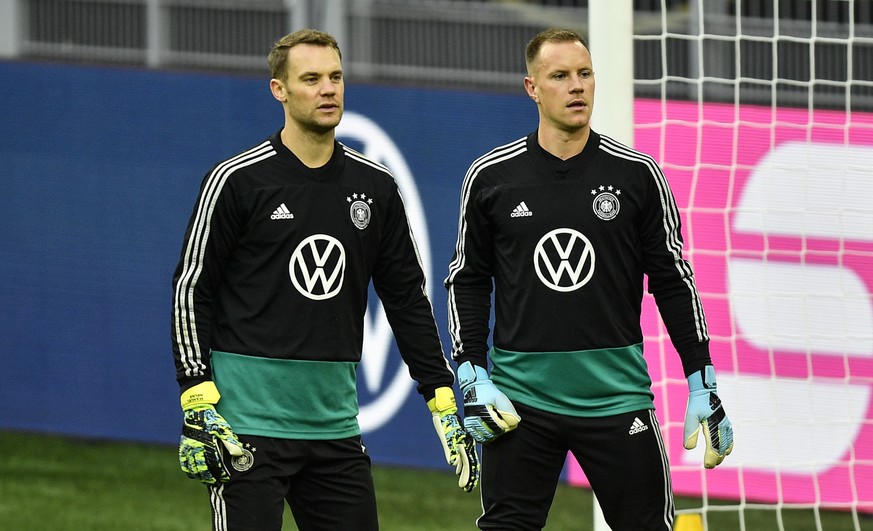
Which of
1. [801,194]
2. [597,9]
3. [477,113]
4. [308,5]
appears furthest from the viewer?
[308,5]

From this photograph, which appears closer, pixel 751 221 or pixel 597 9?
pixel 597 9

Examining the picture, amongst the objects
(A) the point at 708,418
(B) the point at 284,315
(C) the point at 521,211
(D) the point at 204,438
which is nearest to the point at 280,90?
(B) the point at 284,315

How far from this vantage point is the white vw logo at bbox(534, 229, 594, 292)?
14.9ft

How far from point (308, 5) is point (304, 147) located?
188 inches

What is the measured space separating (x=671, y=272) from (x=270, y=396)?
1302 millimetres

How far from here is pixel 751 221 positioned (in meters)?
6.71

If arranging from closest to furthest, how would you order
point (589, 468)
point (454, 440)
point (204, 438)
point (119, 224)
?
point (204, 438) < point (454, 440) < point (589, 468) < point (119, 224)

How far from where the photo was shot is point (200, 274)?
168 inches

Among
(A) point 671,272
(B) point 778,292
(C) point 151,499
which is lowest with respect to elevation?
(C) point 151,499

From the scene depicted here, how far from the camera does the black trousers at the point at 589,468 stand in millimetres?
4555

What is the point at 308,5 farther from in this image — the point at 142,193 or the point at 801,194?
the point at 801,194

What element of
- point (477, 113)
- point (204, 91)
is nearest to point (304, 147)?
point (477, 113)

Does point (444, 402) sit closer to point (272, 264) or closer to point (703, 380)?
point (272, 264)

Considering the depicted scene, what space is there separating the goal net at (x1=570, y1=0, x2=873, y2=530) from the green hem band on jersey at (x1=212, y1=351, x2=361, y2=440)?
2.60m
